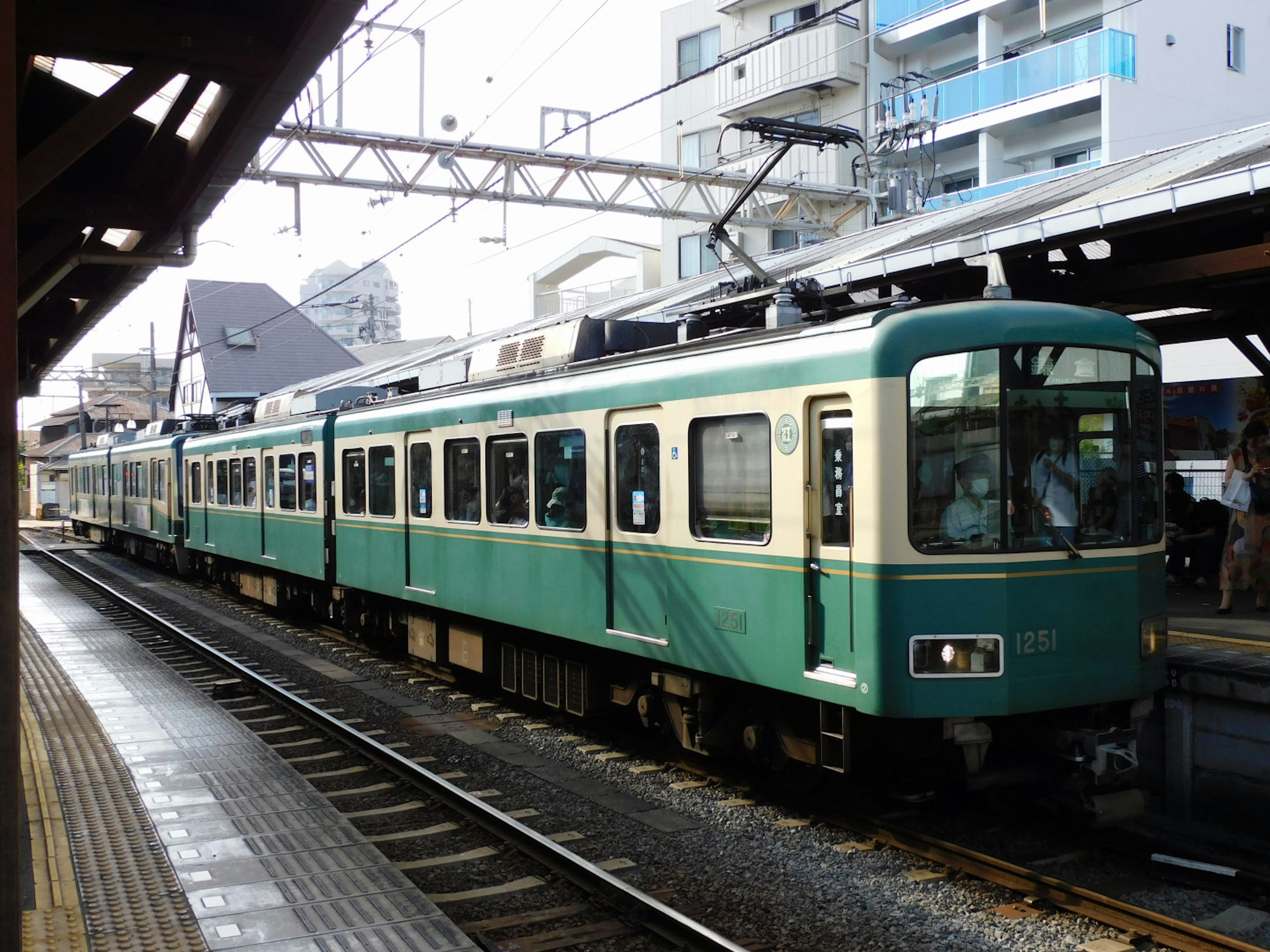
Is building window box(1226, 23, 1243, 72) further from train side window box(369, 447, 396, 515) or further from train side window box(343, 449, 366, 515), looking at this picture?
train side window box(369, 447, 396, 515)

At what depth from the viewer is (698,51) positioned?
3114cm

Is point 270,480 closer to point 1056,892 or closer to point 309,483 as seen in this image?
point 309,483

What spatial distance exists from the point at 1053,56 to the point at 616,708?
2025cm

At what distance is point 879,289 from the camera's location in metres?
9.75

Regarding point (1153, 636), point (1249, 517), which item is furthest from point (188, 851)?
point (1249, 517)

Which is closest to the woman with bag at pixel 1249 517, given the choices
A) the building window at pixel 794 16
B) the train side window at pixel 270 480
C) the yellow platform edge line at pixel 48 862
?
the yellow platform edge line at pixel 48 862

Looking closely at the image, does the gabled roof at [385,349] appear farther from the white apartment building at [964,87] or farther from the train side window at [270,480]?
the train side window at [270,480]

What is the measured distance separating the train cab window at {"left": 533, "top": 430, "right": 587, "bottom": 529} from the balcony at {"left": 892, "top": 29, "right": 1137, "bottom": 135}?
741 inches

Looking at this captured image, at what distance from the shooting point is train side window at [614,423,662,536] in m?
7.22

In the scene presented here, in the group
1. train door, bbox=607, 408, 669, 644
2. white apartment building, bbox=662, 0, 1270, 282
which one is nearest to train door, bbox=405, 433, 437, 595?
train door, bbox=607, 408, 669, 644

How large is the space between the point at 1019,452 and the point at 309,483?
9.65 meters

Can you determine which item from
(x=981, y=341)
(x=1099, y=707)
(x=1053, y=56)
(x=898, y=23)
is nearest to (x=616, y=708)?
(x=1099, y=707)

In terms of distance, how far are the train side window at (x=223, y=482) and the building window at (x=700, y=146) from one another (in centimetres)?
1649

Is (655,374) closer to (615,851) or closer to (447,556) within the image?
(615,851)
